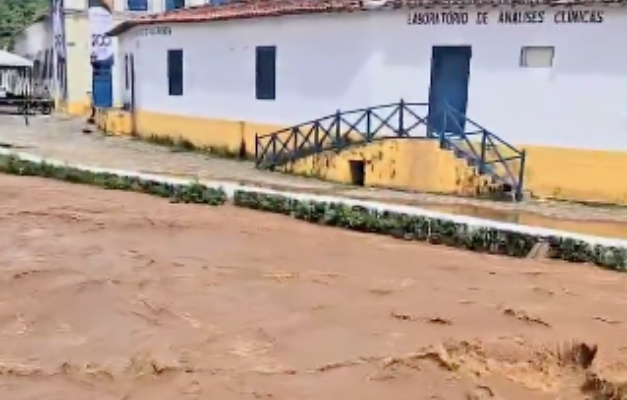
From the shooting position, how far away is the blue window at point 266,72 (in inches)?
742

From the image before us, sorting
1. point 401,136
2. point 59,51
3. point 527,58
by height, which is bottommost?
point 401,136

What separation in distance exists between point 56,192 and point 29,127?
44.6 ft

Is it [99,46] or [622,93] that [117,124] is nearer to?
[99,46]

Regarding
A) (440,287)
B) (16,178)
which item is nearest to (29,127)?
(16,178)

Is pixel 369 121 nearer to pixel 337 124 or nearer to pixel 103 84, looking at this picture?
pixel 337 124

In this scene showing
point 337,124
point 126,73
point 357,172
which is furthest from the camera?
point 126,73

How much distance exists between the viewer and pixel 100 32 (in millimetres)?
29156

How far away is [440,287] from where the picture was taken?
9023 mm

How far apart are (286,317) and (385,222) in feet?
12.0

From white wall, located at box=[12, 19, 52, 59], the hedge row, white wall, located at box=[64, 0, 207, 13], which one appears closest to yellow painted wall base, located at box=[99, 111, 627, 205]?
the hedge row

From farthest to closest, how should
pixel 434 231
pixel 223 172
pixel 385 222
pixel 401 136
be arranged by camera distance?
1. pixel 223 172
2. pixel 401 136
3. pixel 385 222
4. pixel 434 231

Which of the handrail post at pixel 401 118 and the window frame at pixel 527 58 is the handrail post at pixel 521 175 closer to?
the window frame at pixel 527 58

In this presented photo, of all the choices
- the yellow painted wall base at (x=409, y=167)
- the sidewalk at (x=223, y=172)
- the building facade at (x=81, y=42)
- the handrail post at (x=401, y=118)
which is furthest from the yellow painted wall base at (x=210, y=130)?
the building facade at (x=81, y=42)

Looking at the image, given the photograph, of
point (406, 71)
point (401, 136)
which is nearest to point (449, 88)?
point (406, 71)
